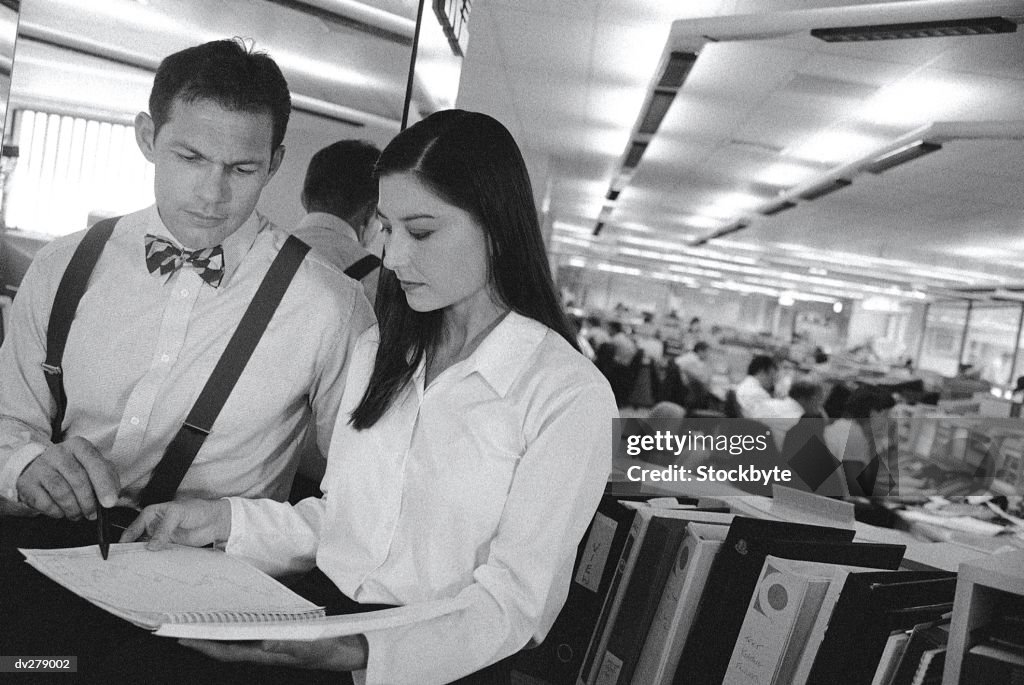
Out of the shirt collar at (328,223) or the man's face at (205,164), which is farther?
the shirt collar at (328,223)

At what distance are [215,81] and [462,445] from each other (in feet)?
2.61

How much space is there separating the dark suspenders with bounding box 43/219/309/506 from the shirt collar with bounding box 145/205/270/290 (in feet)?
0.21

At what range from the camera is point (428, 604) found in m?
1.10

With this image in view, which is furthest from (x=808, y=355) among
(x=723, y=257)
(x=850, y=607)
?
(x=850, y=607)

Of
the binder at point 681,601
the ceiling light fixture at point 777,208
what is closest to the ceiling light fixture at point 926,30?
the binder at point 681,601

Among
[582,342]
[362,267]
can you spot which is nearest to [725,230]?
[582,342]

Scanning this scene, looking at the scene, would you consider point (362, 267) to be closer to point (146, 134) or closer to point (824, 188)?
point (146, 134)

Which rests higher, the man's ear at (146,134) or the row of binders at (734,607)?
the man's ear at (146,134)

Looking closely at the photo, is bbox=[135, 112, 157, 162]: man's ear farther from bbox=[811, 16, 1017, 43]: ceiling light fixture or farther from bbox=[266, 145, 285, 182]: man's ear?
bbox=[811, 16, 1017, 43]: ceiling light fixture

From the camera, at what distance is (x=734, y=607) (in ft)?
4.83

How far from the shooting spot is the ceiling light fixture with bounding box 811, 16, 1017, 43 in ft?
10.9

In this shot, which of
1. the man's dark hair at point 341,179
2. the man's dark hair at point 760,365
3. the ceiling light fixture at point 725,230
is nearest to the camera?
the man's dark hair at point 341,179

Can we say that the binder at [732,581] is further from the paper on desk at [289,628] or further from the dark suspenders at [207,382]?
the dark suspenders at [207,382]

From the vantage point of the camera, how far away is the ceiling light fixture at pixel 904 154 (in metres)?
5.10
